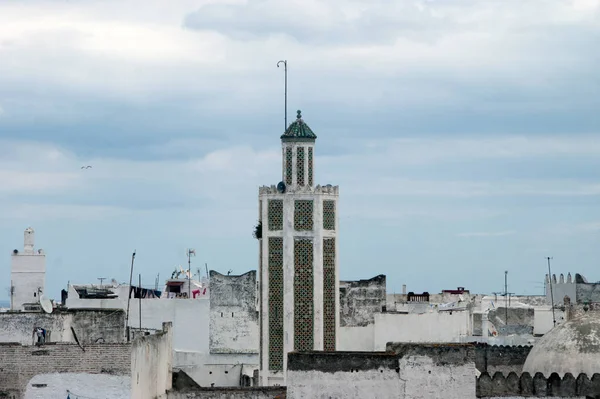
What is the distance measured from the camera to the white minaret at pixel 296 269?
1825 inches

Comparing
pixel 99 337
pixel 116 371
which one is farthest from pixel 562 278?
pixel 116 371

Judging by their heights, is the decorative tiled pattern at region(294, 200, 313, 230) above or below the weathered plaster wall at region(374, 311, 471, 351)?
above

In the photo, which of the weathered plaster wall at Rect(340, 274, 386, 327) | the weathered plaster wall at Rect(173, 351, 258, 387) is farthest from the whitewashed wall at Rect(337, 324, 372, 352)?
the weathered plaster wall at Rect(173, 351, 258, 387)

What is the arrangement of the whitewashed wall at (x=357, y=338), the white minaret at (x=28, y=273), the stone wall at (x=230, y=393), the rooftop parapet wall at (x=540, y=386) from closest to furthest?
the rooftop parapet wall at (x=540, y=386) < the stone wall at (x=230, y=393) < the whitewashed wall at (x=357, y=338) < the white minaret at (x=28, y=273)

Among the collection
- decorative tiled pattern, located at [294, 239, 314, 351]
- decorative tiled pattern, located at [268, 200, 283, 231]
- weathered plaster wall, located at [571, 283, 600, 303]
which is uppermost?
decorative tiled pattern, located at [268, 200, 283, 231]

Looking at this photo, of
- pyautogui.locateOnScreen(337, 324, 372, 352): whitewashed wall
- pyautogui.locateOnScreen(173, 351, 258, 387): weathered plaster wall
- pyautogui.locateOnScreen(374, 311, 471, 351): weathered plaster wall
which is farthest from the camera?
pyautogui.locateOnScreen(374, 311, 471, 351): weathered plaster wall

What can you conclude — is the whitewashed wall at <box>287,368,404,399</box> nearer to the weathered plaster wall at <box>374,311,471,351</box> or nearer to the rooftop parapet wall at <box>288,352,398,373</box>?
the rooftop parapet wall at <box>288,352,398,373</box>

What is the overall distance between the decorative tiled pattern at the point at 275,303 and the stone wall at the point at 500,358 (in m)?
6.74

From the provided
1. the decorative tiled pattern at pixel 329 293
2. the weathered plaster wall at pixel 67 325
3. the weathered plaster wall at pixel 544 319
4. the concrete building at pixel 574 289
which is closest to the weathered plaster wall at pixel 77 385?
the weathered plaster wall at pixel 67 325

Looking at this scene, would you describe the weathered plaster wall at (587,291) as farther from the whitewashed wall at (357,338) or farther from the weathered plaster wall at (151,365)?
the weathered plaster wall at (151,365)

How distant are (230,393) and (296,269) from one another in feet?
39.8

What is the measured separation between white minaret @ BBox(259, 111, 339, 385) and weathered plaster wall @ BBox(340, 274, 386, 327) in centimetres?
434

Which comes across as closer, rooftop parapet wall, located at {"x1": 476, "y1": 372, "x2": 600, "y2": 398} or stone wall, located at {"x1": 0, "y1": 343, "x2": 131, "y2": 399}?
stone wall, located at {"x1": 0, "y1": 343, "x2": 131, "y2": 399}

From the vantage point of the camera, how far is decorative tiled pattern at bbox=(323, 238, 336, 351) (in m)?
47.0
